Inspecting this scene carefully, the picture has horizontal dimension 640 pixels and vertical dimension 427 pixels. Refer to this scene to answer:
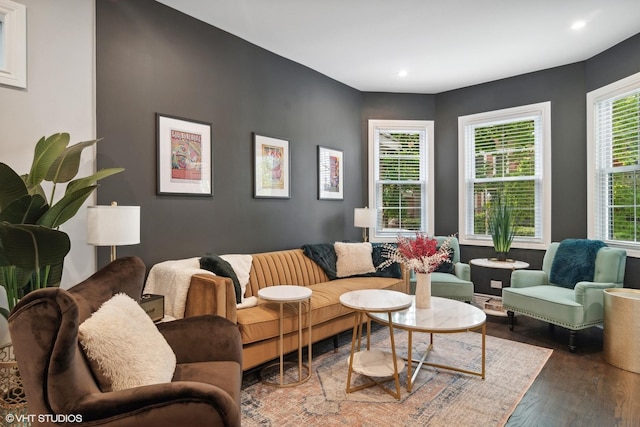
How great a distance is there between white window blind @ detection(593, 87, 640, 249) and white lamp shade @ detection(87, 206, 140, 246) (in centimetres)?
450

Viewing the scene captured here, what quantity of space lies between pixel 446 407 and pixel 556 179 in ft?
10.9

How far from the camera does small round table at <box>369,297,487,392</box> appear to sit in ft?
7.72

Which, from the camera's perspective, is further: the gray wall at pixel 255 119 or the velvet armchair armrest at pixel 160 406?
the gray wall at pixel 255 119

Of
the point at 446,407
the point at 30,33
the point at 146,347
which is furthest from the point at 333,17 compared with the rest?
the point at 446,407

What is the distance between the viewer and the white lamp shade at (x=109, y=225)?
2.18 m

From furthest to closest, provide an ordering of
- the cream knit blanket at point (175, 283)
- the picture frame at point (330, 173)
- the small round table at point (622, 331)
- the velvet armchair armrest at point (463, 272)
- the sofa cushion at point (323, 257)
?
the picture frame at point (330, 173) → the velvet armchair armrest at point (463, 272) → the sofa cushion at point (323, 257) → the small round table at point (622, 331) → the cream knit blanket at point (175, 283)

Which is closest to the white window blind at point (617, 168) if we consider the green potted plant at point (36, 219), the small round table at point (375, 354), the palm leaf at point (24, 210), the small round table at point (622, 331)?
the small round table at point (622, 331)

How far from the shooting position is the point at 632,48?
3.52m

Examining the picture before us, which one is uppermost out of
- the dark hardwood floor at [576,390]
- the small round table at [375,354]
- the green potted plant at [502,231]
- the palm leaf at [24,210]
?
the palm leaf at [24,210]

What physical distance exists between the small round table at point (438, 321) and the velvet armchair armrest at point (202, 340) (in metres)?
1.08

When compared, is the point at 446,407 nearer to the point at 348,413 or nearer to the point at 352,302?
the point at 348,413

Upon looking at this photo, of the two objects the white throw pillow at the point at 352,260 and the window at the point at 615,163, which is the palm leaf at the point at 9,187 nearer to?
the white throw pillow at the point at 352,260

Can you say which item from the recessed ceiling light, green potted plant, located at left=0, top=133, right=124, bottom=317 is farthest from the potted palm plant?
the recessed ceiling light

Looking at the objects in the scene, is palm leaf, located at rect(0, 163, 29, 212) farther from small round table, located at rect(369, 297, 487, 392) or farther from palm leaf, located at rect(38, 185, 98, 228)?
small round table, located at rect(369, 297, 487, 392)
